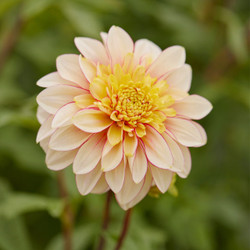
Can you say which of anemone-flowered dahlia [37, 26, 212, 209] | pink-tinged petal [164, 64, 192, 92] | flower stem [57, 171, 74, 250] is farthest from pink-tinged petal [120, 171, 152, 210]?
flower stem [57, 171, 74, 250]

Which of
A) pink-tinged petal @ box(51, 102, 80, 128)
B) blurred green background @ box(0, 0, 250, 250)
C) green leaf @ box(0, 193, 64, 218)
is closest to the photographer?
pink-tinged petal @ box(51, 102, 80, 128)

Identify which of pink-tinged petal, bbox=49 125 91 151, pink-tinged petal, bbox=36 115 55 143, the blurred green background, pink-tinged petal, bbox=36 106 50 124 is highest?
pink-tinged petal, bbox=49 125 91 151

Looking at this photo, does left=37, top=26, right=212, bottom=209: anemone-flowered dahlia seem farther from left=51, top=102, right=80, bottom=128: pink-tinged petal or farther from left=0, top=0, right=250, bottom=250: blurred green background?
left=0, top=0, right=250, bottom=250: blurred green background

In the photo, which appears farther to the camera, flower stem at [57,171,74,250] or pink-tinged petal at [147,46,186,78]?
flower stem at [57,171,74,250]

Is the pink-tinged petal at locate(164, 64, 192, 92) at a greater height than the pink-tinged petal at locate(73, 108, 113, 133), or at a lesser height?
greater

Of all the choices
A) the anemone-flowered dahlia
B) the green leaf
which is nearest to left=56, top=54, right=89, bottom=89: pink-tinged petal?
the anemone-flowered dahlia

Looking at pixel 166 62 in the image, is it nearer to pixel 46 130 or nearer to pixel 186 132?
pixel 186 132

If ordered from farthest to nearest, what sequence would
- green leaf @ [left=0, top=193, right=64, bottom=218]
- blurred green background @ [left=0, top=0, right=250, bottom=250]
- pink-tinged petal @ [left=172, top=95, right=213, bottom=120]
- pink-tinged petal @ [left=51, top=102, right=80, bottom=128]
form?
blurred green background @ [left=0, top=0, right=250, bottom=250], green leaf @ [left=0, top=193, right=64, bottom=218], pink-tinged petal @ [left=172, top=95, right=213, bottom=120], pink-tinged petal @ [left=51, top=102, right=80, bottom=128]
